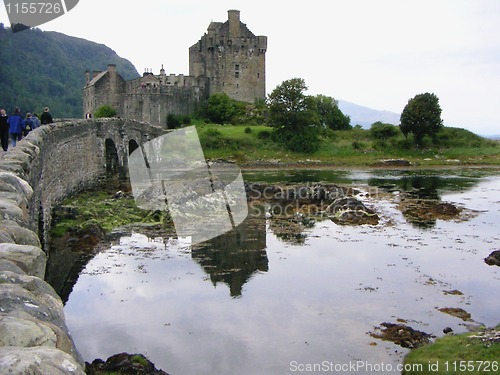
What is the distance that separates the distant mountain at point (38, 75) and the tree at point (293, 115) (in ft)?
126

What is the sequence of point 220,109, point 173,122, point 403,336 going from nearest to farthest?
point 403,336
point 173,122
point 220,109

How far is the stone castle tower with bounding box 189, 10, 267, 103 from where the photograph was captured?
65.1 meters

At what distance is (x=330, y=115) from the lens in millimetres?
64500

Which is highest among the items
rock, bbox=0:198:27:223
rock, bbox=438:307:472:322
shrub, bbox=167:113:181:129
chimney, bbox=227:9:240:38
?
chimney, bbox=227:9:240:38

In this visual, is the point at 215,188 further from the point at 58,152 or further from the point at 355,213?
the point at 58,152

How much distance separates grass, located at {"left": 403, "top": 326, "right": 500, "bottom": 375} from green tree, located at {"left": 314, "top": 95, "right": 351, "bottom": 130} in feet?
174

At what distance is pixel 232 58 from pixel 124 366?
5845 cm

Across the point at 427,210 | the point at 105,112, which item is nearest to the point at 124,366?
the point at 427,210

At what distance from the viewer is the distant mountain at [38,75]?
3231 inches

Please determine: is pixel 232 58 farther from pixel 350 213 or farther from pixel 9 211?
pixel 9 211

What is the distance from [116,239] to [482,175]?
3352 centimetres

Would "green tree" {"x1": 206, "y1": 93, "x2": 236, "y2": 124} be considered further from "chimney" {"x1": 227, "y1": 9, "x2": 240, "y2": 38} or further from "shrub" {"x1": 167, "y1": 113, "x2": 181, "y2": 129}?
"chimney" {"x1": 227, "y1": 9, "x2": 240, "y2": 38}

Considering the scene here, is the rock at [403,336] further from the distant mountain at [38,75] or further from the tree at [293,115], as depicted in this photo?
the distant mountain at [38,75]

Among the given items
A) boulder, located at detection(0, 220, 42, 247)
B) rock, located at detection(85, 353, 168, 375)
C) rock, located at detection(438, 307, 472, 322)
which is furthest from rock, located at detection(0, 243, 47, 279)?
rock, located at detection(438, 307, 472, 322)
